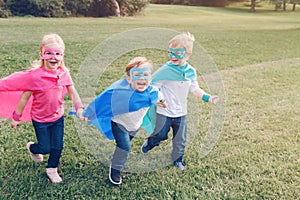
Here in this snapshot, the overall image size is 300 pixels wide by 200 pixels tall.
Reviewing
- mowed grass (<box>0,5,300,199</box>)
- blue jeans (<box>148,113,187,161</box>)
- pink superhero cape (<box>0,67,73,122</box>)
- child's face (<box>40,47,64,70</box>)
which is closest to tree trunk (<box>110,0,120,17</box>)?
mowed grass (<box>0,5,300,199</box>)

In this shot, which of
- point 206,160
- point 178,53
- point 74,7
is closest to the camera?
point 178,53

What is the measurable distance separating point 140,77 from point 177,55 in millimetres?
457

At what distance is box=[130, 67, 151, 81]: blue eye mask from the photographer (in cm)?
260

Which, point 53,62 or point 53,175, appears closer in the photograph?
point 53,62

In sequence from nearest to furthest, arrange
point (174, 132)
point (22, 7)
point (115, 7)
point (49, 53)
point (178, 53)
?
point (49, 53)
point (178, 53)
point (174, 132)
point (22, 7)
point (115, 7)

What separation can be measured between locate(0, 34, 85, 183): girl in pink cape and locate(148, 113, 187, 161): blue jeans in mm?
735

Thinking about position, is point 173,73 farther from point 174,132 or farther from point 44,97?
point 44,97

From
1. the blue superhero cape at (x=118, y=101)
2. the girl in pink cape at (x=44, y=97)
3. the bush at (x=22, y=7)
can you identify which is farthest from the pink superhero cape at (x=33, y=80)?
the bush at (x=22, y=7)

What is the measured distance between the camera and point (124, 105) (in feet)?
8.74

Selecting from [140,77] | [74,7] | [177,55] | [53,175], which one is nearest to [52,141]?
[53,175]

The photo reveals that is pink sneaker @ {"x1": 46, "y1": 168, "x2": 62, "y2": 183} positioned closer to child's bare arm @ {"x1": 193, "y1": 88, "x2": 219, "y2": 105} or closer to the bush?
child's bare arm @ {"x1": 193, "y1": 88, "x2": 219, "y2": 105}

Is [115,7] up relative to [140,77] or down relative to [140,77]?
down

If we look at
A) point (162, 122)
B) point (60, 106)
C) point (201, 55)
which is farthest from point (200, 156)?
point (60, 106)

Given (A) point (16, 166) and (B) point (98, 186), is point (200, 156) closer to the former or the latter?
(B) point (98, 186)
